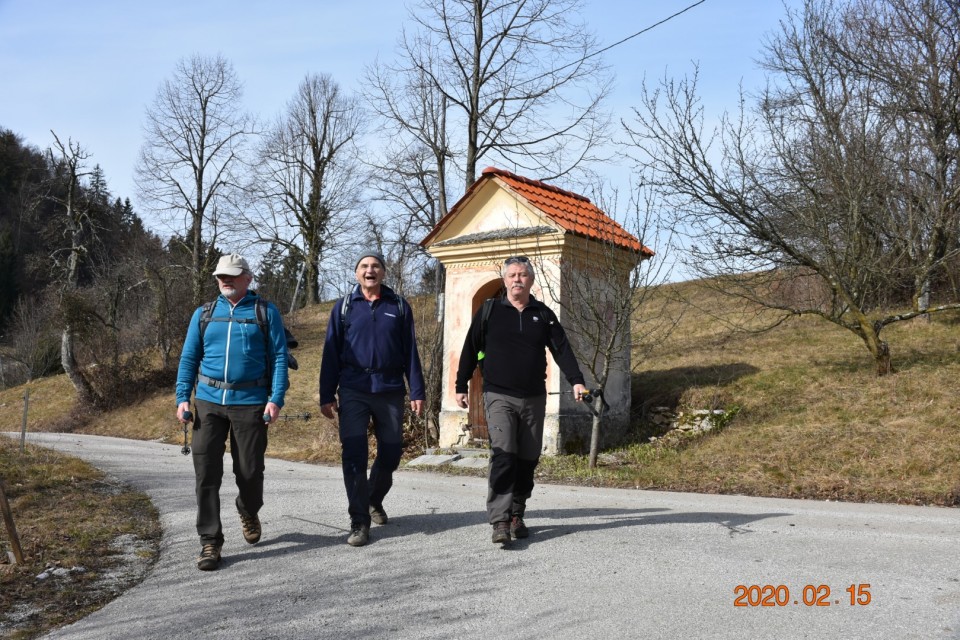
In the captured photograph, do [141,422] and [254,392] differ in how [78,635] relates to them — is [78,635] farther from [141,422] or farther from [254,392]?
[141,422]

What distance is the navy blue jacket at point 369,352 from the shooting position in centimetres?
526

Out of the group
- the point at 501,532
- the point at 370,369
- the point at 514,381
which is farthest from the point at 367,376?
the point at 501,532

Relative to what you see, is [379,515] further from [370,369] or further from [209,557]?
[209,557]

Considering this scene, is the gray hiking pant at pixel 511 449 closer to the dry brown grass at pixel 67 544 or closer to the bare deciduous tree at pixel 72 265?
the dry brown grass at pixel 67 544

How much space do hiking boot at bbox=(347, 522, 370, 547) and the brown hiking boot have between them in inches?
33.1

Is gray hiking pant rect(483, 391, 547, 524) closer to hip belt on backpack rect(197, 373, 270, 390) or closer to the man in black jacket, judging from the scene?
the man in black jacket

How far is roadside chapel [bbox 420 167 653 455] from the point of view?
10.9 m

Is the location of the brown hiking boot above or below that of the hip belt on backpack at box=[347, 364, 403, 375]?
below

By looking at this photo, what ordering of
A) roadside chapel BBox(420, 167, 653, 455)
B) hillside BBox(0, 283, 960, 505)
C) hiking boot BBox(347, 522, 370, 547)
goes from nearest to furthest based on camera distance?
hiking boot BBox(347, 522, 370, 547)
hillside BBox(0, 283, 960, 505)
roadside chapel BBox(420, 167, 653, 455)

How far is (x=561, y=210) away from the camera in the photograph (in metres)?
11.6

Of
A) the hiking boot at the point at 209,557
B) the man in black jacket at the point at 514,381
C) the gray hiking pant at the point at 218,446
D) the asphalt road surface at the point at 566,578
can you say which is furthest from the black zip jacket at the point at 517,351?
the hiking boot at the point at 209,557

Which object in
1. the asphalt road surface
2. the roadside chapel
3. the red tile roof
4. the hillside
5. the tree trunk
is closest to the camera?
the asphalt road surface

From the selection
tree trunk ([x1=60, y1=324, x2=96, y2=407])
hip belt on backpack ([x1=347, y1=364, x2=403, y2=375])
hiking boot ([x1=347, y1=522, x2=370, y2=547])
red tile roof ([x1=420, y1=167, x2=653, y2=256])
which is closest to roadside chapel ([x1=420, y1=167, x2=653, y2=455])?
red tile roof ([x1=420, y1=167, x2=653, y2=256])

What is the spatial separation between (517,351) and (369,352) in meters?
1.01
